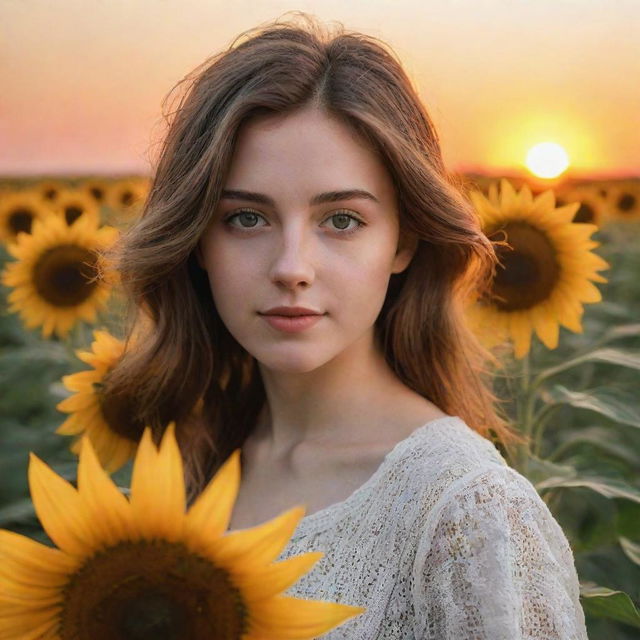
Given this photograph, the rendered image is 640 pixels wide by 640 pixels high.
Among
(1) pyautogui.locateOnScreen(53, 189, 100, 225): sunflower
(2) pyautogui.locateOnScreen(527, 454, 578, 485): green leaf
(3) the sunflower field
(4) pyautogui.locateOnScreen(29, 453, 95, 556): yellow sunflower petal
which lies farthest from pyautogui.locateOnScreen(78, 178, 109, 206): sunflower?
(4) pyautogui.locateOnScreen(29, 453, 95, 556): yellow sunflower petal

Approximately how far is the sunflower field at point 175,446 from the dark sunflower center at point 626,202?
38cm

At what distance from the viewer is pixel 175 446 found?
750 mm

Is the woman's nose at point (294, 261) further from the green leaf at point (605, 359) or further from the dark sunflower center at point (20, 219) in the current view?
the dark sunflower center at point (20, 219)

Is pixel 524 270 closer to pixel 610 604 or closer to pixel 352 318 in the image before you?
pixel 610 604

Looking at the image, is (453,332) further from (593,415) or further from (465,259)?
(593,415)

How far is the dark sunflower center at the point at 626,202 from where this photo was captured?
18.0ft

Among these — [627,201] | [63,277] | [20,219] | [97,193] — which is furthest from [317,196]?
[627,201]

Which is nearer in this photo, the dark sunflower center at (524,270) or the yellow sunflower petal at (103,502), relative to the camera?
the yellow sunflower petal at (103,502)

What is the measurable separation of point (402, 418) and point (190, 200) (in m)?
0.45

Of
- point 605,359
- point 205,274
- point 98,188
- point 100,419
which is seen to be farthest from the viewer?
point 98,188

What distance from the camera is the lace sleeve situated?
124cm

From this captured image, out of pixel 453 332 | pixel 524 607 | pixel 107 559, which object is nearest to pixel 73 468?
pixel 453 332

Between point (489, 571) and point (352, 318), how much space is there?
417 millimetres

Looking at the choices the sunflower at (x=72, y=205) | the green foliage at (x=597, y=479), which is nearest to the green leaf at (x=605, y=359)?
the green foliage at (x=597, y=479)
